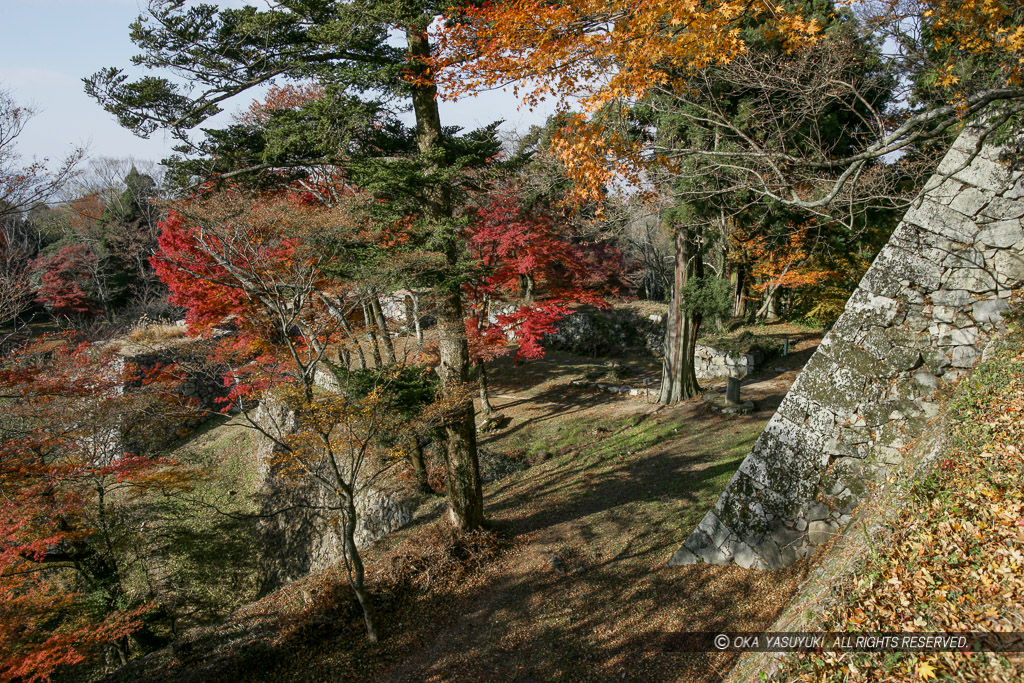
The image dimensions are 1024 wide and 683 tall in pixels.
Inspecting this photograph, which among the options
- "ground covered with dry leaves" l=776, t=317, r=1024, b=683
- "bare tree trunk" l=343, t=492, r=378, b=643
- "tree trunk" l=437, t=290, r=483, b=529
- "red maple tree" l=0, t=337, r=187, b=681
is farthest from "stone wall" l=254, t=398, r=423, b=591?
"ground covered with dry leaves" l=776, t=317, r=1024, b=683

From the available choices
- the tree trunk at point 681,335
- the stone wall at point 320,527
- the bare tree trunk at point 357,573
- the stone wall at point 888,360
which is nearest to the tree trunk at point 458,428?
the bare tree trunk at point 357,573

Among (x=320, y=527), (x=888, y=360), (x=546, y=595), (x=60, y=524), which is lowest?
(x=320, y=527)

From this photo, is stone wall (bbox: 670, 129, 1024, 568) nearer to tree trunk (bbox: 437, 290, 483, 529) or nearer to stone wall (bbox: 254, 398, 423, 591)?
tree trunk (bbox: 437, 290, 483, 529)

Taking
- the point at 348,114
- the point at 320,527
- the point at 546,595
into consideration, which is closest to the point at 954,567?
the point at 546,595

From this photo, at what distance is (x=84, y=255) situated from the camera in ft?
74.9

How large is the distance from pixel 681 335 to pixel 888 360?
24.7ft

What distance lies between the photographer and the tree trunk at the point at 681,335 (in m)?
12.1

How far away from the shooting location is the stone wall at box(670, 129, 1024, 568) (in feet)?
15.9

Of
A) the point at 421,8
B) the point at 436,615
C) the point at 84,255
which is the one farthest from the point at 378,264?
the point at 84,255

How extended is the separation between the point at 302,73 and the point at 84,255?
75.1 feet

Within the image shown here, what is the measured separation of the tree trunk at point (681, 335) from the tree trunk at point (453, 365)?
21.2 ft

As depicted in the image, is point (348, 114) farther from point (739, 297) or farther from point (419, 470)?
point (739, 297)

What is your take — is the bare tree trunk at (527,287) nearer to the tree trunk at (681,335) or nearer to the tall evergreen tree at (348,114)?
the tree trunk at (681,335)

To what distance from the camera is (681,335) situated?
12625mm
